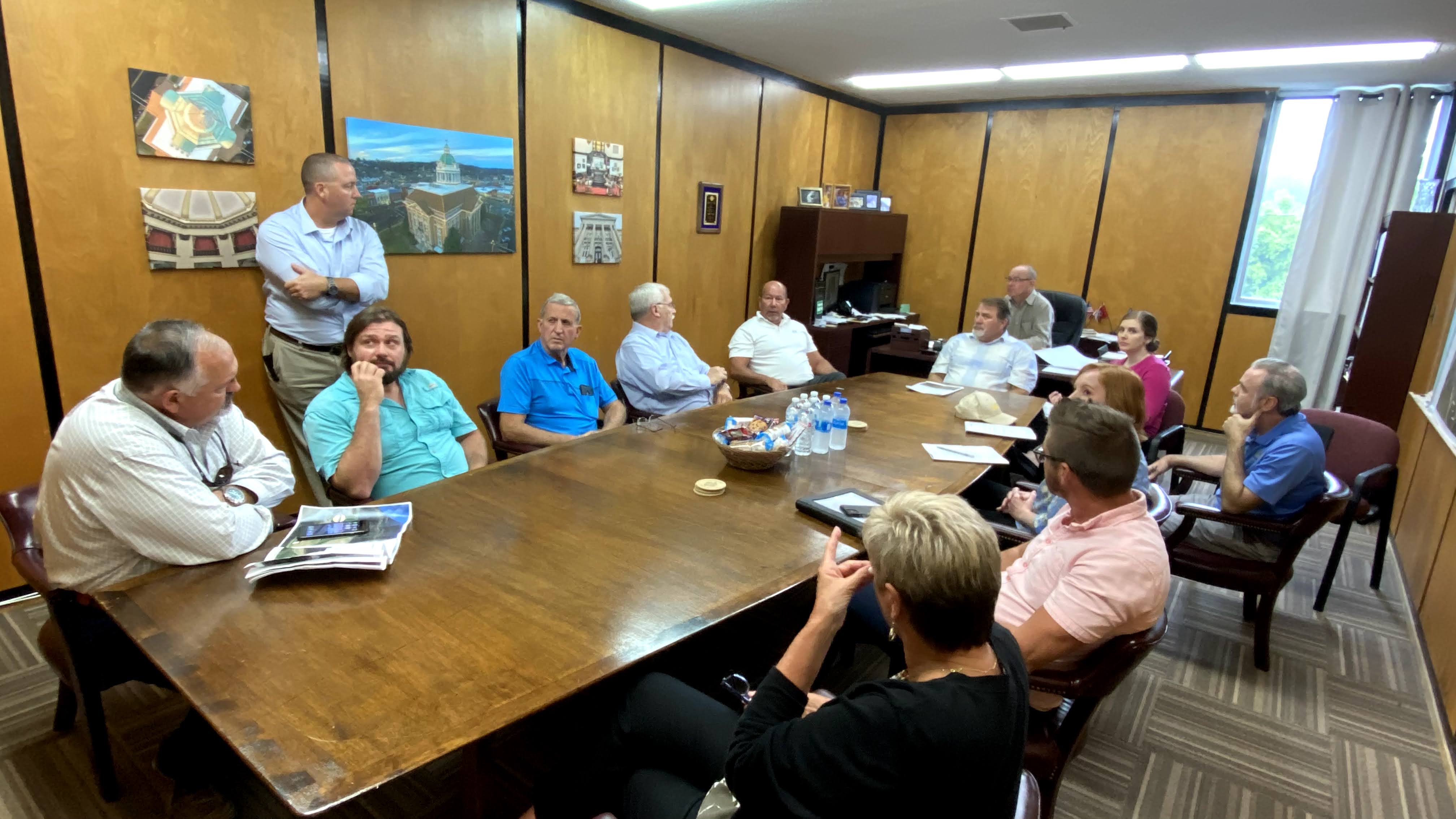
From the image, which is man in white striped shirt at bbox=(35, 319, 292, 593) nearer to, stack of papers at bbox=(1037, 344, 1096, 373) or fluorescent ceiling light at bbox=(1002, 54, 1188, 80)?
stack of papers at bbox=(1037, 344, 1096, 373)

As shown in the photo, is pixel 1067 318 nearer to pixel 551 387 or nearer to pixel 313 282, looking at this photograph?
pixel 551 387

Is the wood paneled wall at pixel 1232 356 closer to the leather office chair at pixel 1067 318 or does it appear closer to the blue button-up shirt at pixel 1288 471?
the leather office chair at pixel 1067 318

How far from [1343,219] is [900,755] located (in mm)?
6591

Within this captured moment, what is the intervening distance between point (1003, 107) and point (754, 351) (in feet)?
12.5

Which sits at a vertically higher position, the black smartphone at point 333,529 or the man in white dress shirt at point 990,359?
the man in white dress shirt at point 990,359

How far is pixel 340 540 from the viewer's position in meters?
1.72

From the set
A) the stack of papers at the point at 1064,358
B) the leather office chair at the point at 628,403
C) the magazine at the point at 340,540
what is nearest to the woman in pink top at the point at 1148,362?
the stack of papers at the point at 1064,358

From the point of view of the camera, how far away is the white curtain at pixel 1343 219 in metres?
5.32

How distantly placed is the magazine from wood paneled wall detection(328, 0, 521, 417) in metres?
2.15

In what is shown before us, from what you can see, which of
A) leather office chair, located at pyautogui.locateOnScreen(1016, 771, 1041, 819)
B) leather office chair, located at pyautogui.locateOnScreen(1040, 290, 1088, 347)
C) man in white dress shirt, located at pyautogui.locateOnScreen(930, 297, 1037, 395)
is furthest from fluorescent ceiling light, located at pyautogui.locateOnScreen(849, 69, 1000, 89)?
leather office chair, located at pyautogui.locateOnScreen(1016, 771, 1041, 819)

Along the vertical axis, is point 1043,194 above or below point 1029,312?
above

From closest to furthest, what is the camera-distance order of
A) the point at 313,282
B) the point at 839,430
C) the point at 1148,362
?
the point at 839,430 < the point at 313,282 < the point at 1148,362

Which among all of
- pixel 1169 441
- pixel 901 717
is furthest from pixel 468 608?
pixel 1169 441

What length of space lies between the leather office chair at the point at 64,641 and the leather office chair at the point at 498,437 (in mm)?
1405
